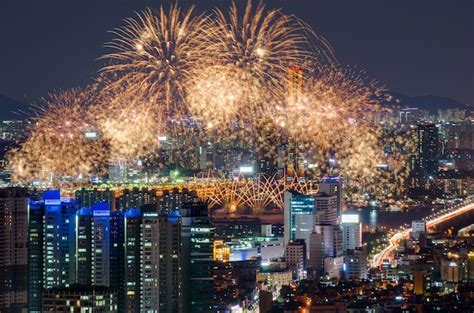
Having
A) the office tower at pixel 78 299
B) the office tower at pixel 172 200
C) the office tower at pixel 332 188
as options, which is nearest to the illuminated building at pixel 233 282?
the office tower at pixel 172 200

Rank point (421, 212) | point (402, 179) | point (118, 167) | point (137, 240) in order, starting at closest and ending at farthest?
point (137, 240) → point (118, 167) → point (421, 212) → point (402, 179)

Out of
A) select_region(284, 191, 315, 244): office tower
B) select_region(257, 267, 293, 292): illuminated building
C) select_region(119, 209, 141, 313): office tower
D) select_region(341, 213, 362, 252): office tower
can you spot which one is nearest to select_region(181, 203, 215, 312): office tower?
select_region(119, 209, 141, 313): office tower

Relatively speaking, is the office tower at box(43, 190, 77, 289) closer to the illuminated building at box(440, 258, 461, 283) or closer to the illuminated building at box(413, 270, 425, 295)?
the illuminated building at box(413, 270, 425, 295)

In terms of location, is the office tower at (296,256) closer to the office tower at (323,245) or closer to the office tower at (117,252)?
the office tower at (323,245)

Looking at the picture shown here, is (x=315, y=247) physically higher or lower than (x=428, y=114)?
lower

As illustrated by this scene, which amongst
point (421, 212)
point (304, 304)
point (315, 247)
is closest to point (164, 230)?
point (304, 304)

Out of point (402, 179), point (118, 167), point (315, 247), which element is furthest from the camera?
point (402, 179)

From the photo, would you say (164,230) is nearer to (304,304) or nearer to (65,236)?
(65,236)
